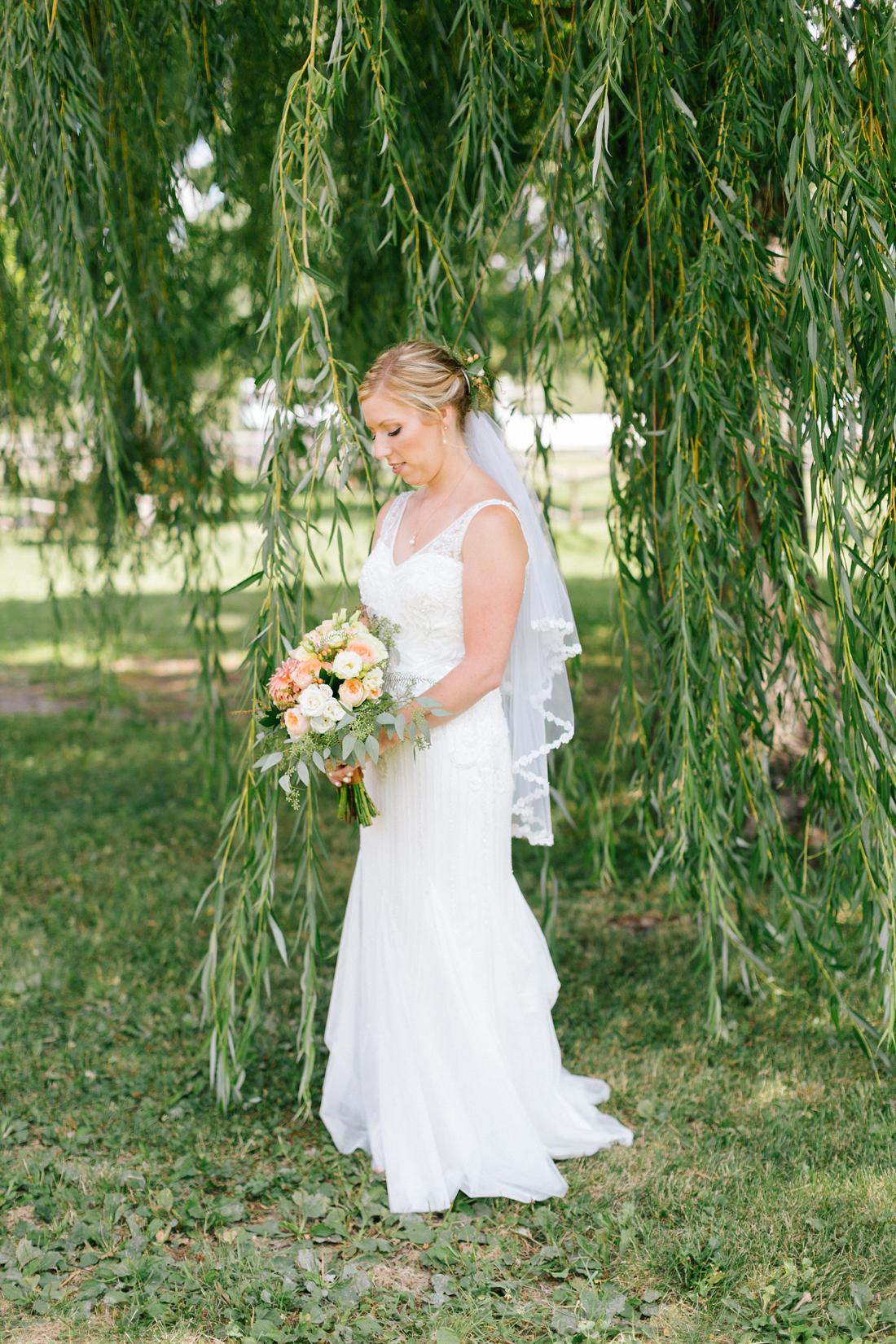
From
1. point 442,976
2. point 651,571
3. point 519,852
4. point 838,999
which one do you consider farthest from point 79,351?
point 519,852

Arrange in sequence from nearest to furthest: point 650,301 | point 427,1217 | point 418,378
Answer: point 418,378 < point 427,1217 < point 650,301

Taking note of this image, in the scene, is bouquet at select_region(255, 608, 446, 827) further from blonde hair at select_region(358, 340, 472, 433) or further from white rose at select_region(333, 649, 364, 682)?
blonde hair at select_region(358, 340, 472, 433)

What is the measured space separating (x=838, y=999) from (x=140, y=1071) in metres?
1.97

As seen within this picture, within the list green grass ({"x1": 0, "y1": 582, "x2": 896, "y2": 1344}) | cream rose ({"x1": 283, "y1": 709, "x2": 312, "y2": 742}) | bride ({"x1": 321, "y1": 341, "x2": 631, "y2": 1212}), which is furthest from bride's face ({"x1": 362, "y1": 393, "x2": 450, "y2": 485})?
green grass ({"x1": 0, "y1": 582, "x2": 896, "y2": 1344})

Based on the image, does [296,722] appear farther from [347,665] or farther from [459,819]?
[459,819]

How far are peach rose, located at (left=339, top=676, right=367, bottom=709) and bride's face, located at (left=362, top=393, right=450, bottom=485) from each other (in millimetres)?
524

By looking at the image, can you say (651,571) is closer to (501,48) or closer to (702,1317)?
(501,48)

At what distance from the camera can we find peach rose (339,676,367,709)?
7.77ft

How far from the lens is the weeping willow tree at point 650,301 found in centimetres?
244

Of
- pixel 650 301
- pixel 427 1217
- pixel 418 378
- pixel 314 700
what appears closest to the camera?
pixel 314 700

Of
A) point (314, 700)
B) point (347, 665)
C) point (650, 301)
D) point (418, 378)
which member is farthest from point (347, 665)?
point (650, 301)

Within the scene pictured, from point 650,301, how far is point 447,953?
169 centimetres

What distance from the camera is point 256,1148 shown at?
9.53 feet

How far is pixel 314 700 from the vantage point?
234 cm
